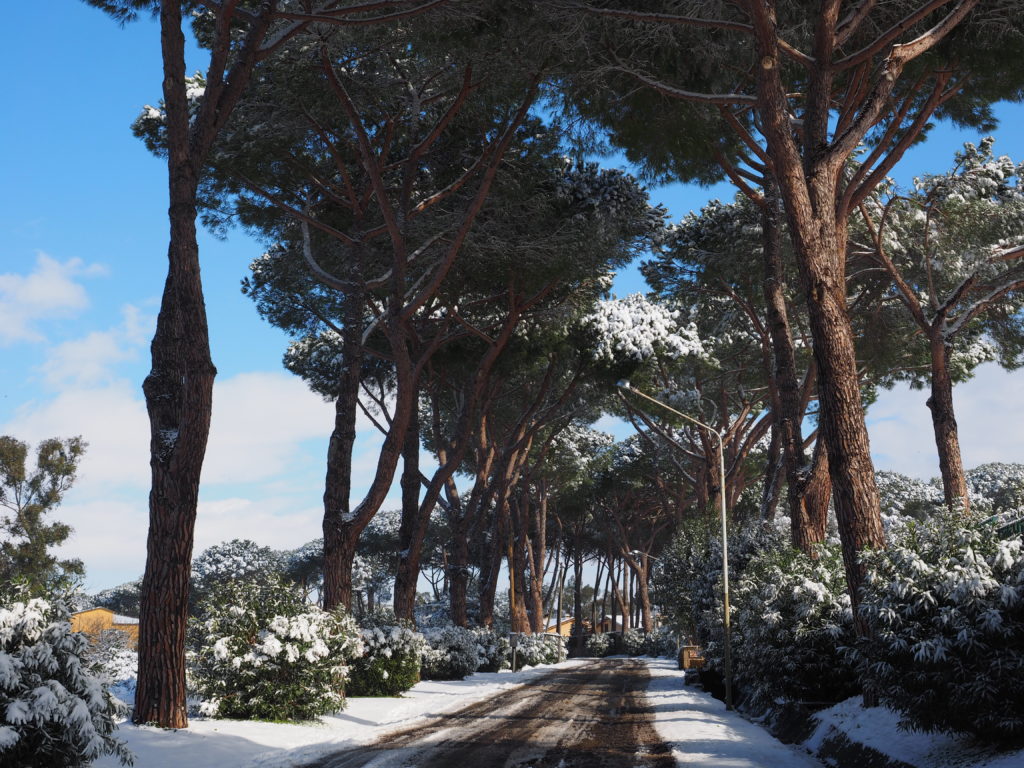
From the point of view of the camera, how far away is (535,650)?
3647 cm

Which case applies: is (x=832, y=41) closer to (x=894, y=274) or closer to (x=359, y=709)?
(x=894, y=274)

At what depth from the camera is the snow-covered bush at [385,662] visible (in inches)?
727

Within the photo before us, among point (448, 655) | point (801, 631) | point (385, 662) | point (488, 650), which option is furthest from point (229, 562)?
point (801, 631)

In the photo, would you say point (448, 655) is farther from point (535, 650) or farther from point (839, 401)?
point (839, 401)

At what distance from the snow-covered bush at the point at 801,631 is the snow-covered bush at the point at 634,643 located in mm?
41228

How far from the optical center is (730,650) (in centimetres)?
1797

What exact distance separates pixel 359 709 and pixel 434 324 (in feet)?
35.1

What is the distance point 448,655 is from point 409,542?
4.62 m

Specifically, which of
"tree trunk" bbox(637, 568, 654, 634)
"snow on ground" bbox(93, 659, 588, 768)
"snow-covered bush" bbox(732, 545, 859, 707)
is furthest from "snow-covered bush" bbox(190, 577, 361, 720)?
"tree trunk" bbox(637, 568, 654, 634)

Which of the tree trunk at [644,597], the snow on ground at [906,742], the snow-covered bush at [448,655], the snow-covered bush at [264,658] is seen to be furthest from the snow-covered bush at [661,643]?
the snow on ground at [906,742]

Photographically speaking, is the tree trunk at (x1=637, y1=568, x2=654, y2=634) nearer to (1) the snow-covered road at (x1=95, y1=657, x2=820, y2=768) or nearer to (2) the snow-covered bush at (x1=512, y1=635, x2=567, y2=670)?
(2) the snow-covered bush at (x1=512, y1=635, x2=567, y2=670)

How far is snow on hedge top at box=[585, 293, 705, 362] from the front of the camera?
2486 centimetres

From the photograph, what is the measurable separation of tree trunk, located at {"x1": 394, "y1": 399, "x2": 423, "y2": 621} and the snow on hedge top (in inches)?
229

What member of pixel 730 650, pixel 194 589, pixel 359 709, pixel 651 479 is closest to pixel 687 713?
pixel 730 650
